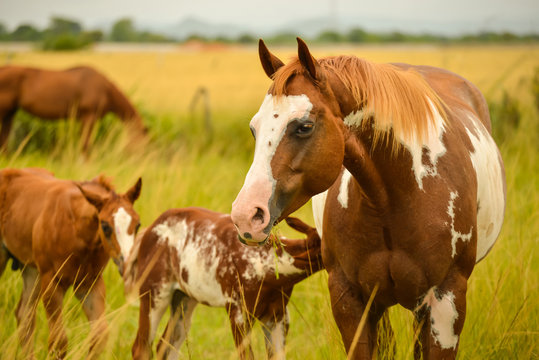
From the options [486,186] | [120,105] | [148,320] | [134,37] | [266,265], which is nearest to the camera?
[486,186]

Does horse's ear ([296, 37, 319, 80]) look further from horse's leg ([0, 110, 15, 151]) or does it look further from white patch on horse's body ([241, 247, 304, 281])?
horse's leg ([0, 110, 15, 151])

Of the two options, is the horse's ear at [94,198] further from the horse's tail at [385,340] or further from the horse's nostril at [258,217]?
the horse's nostril at [258,217]

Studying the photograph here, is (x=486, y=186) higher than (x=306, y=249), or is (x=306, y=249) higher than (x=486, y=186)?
(x=486, y=186)

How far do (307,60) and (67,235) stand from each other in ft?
9.38

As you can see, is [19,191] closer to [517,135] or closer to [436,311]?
[436,311]

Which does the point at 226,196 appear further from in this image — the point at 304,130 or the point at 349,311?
the point at 304,130

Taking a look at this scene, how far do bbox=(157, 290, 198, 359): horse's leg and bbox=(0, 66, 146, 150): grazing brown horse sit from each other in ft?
23.3

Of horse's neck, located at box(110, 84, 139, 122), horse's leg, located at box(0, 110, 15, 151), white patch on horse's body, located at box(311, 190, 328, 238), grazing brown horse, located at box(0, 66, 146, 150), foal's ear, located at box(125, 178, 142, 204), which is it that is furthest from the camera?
horse's neck, located at box(110, 84, 139, 122)

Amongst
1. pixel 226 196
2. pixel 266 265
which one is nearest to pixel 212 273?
pixel 266 265

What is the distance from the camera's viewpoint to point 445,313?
275 cm

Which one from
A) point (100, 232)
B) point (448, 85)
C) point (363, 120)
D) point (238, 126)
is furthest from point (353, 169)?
point (238, 126)

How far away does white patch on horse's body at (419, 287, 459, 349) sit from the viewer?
2.75 metres

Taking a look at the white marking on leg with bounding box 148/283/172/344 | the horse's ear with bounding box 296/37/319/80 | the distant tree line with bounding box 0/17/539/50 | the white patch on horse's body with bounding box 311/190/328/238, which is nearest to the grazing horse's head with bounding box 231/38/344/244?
the horse's ear with bounding box 296/37/319/80

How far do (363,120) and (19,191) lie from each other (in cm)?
360
